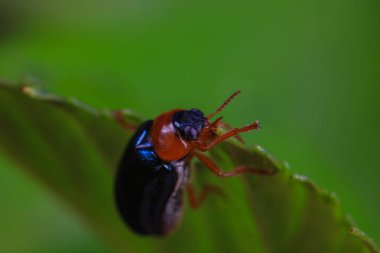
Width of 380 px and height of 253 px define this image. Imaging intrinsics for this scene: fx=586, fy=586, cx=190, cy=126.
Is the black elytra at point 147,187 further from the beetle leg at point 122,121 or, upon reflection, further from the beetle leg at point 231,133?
the beetle leg at point 231,133

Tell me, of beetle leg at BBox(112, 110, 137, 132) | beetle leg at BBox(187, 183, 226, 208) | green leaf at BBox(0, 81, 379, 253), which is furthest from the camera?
beetle leg at BBox(112, 110, 137, 132)

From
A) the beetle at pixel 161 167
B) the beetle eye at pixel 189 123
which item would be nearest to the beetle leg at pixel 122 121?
the beetle at pixel 161 167

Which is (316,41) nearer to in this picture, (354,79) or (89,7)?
(354,79)

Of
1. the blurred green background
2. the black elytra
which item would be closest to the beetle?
the black elytra

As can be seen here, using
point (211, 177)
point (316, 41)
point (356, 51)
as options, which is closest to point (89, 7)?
point (316, 41)

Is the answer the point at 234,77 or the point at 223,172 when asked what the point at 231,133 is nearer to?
the point at 223,172

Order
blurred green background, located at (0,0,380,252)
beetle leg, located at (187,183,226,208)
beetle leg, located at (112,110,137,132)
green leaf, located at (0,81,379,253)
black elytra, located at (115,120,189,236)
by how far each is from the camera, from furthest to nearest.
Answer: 1. blurred green background, located at (0,0,380,252)
2. black elytra, located at (115,120,189,236)
3. beetle leg, located at (112,110,137,132)
4. beetle leg, located at (187,183,226,208)
5. green leaf, located at (0,81,379,253)

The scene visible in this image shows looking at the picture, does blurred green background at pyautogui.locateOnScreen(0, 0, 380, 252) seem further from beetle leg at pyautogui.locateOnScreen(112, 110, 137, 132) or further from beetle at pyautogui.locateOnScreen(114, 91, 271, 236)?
beetle leg at pyautogui.locateOnScreen(112, 110, 137, 132)
